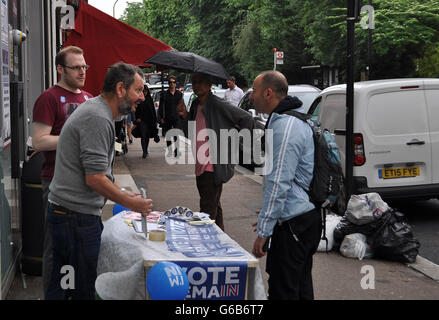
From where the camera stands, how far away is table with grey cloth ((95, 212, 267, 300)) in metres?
3.57

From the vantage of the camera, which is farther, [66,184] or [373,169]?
[373,169]

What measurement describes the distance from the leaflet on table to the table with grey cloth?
52 millimetres

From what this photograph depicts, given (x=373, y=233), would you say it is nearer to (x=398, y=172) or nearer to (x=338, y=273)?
(x=338, y=273)

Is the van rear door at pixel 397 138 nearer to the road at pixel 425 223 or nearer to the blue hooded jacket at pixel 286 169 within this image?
the road at pixel 425 223

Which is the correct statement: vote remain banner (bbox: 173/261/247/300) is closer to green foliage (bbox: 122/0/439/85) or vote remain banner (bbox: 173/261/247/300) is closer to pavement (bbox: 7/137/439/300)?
pavement (bbox: 7/137/439/300)

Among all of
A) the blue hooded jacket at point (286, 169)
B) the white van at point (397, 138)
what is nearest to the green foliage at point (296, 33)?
the white van at point (397, 138)

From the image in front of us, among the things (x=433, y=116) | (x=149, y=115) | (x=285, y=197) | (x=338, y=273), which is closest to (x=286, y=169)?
(x=285, y=197)

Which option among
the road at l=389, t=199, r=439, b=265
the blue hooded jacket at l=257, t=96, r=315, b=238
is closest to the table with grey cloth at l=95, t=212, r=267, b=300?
the blue hooded jacket at l=257, t=96, r=315, b=238

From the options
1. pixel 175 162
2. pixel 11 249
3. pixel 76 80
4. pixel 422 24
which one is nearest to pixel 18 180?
pixel 11 249

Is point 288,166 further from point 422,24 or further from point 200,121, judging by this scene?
point 422,24

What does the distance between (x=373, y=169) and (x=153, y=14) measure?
50.9 m

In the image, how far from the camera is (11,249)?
5273mm

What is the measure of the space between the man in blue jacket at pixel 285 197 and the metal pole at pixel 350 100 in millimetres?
4071

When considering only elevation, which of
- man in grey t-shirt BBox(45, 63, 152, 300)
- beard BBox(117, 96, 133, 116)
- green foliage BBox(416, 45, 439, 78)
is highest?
green foliage BBox(416, 45, 439, 78)
